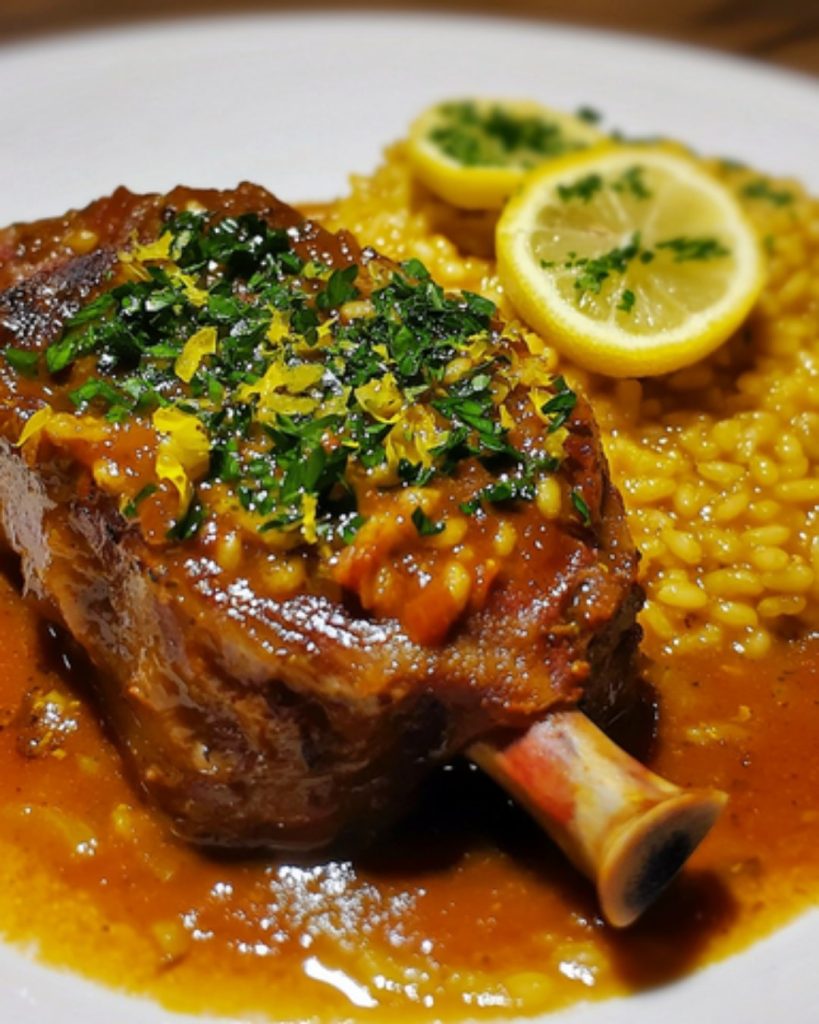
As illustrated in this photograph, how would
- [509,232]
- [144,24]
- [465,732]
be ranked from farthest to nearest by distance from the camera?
[144,24], [509,232], [465,732]

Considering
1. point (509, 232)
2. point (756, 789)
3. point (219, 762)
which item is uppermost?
point (509, 232)

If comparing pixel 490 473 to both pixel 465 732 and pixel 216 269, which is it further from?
pixel 216 269

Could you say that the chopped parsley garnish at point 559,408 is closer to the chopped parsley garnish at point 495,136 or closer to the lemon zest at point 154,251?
the lemon zest at point 154,251

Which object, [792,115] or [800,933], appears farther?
[792,115]

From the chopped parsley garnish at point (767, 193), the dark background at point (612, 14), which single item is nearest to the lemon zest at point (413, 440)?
the chopped parsley garnish at point (767, 193)

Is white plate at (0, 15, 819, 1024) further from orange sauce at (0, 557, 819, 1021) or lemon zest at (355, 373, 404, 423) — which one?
orange sauce at (0, 557, 819, 1021)

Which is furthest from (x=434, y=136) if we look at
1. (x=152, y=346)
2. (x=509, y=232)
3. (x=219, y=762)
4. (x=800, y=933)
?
(x=800, y=933)

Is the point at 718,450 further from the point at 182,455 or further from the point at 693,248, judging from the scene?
the point at 182,455

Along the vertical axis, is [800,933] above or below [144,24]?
below
